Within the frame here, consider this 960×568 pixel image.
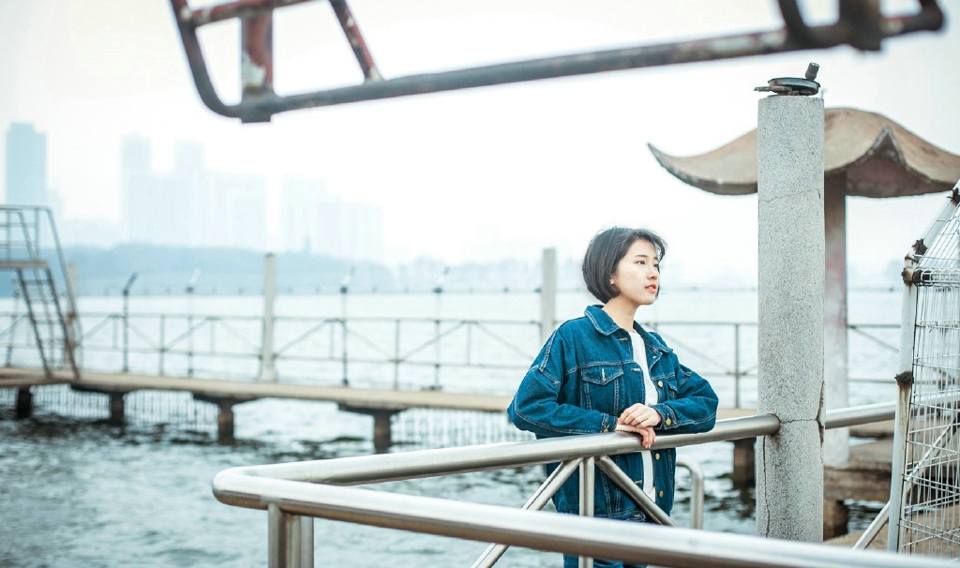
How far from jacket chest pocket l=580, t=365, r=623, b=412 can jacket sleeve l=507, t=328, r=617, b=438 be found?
2.0 inches

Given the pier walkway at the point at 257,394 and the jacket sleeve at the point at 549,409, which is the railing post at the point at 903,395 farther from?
the pier walkway at the point at 257,394

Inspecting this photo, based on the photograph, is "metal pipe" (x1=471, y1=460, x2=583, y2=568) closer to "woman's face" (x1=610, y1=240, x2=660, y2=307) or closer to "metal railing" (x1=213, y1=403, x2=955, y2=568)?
"metal railing" (x1=213, y1=403, x2=955, y2=568)

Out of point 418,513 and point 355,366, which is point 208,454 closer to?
point 418,513

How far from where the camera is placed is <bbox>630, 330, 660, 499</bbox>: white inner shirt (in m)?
2.48

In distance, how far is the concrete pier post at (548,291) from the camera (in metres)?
12.1

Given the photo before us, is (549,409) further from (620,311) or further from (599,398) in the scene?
(620,311)

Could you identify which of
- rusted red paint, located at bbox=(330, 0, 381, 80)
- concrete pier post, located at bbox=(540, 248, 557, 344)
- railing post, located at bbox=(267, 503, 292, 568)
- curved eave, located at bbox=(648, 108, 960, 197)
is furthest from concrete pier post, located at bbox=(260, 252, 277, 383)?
rusted red paint, located at bbox=(330, 0, 381, 80)

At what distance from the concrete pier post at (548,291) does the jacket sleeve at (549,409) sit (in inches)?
380

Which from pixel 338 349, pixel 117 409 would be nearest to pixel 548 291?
pixel 117 409

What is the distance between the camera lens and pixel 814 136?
9.38ft

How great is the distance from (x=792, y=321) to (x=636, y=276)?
61 centimetres

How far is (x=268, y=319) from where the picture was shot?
1509 centimetres

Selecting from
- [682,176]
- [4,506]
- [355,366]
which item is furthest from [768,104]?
[355,366]

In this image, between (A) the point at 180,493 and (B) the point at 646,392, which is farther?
(A) the point at 180,493
